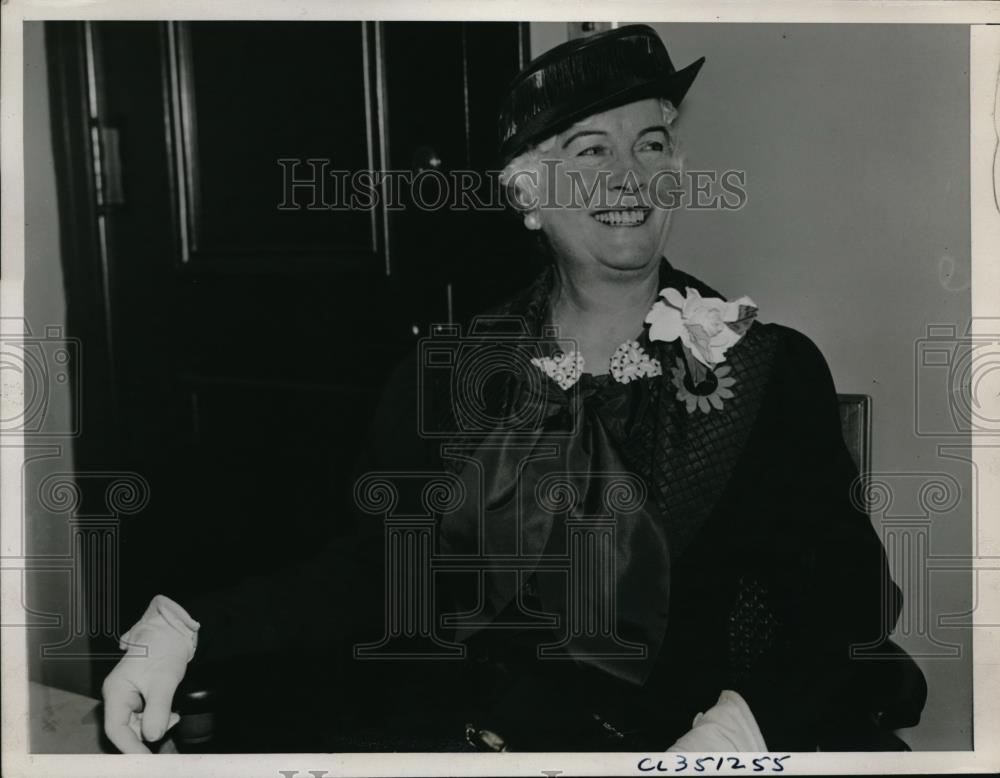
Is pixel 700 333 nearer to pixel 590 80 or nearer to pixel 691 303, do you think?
pixel 691 303

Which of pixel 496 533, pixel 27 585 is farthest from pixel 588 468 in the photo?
pixel 27 585

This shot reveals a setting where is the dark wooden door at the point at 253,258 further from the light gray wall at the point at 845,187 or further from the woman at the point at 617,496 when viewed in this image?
the light gray wall at the point at 845,187

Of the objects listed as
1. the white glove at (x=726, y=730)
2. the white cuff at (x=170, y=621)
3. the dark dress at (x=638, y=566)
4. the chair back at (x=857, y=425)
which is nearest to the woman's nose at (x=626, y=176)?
the dark dress at (x=638, y=566)

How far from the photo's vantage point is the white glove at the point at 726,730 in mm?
1109

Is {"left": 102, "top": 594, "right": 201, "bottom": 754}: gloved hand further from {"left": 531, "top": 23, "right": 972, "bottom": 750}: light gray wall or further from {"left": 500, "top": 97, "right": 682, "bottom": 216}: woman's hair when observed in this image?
{"left": 531, "top": 23, "right": 972, "bottom": 750}: light gray wall

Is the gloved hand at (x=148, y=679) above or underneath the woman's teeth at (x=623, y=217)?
underneath

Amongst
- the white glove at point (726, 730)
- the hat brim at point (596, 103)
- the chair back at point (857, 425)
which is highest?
the hat brim at point (596, 103)

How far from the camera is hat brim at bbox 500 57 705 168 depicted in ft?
3.54

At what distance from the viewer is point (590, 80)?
3.55ft

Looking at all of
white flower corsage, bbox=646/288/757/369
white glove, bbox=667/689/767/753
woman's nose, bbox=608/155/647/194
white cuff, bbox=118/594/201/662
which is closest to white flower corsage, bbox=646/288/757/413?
white flower corsage, bbox=646/288/757/369

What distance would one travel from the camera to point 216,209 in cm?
126

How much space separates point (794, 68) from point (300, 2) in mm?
606

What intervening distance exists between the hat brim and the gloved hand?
713mm

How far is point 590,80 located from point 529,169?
123mm
